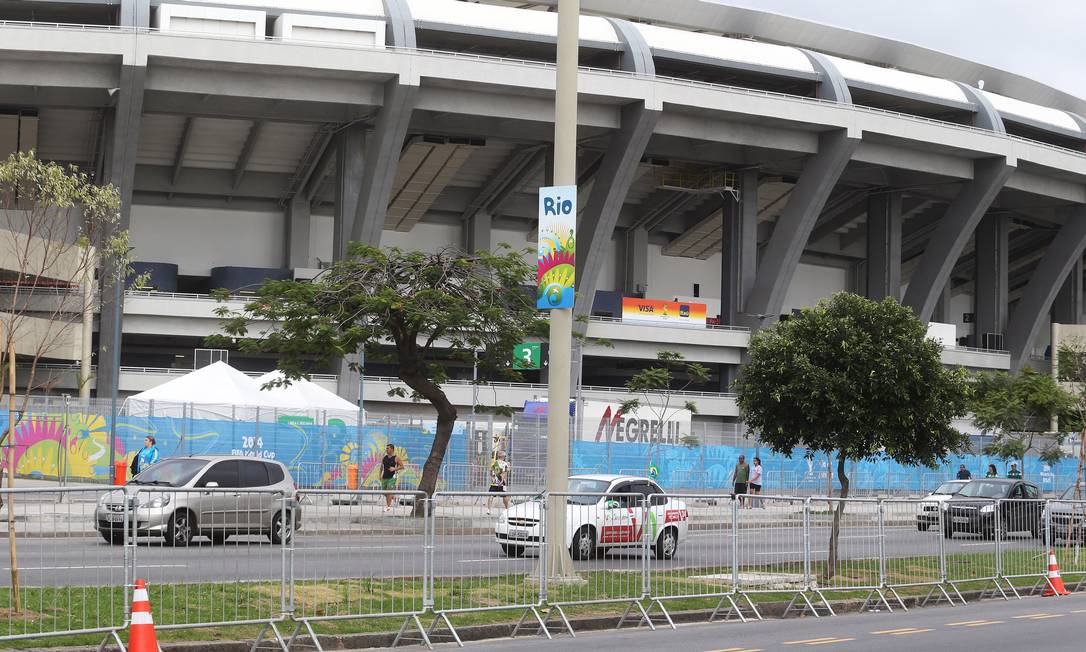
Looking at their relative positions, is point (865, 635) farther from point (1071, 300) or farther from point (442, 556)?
point (1071, 300)

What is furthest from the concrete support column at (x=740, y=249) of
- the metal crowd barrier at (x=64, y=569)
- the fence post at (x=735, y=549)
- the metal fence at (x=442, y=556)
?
the metal crowd barrier at (x=64, y=569)

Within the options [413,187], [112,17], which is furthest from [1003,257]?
[112,17]

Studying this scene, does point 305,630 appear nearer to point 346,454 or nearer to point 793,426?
point 793,426

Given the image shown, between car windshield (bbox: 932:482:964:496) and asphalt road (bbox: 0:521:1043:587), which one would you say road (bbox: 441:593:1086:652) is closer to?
asphalt road (bbox: 0:521:1043:587)

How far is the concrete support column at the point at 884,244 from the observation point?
6744 centimetres

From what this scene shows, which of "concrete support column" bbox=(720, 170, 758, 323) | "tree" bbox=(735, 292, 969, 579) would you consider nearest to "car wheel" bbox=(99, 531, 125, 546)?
"tree" bbox=(735, 292, 969, 579)

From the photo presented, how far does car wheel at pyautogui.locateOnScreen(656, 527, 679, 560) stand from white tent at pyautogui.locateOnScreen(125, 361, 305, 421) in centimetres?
2152

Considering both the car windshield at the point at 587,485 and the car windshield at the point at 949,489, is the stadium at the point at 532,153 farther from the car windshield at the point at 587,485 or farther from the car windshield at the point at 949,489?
the car windshield at the point at 587,485

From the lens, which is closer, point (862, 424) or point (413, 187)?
point (862, 424)

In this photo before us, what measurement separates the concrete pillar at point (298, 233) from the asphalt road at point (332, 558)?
2035 inches

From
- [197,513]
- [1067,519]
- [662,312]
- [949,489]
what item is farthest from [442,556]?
[662,312]

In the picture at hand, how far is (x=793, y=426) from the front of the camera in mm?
20531

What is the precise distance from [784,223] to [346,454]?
3033cm

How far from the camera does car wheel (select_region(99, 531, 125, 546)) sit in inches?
413
